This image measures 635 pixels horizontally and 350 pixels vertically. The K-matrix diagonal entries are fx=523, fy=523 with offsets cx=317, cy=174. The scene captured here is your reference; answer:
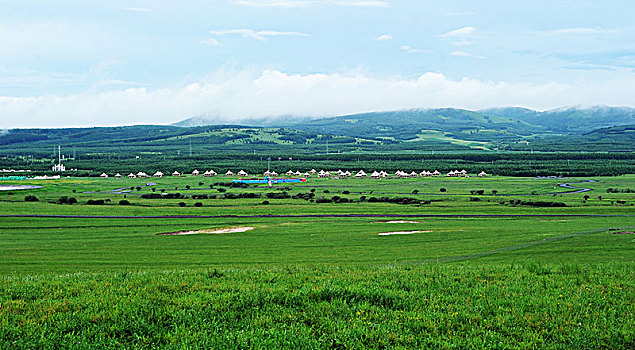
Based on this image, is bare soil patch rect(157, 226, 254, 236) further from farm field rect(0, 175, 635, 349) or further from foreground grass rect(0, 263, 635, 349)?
foreground grass rect(0, 263, 635, 349)

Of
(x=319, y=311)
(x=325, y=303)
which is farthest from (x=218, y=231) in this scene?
(x=319, y=311)

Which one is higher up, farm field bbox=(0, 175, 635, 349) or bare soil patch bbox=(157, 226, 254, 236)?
farm field bbox=(0, 175, 635, 349)

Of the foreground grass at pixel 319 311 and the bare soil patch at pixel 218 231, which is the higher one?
the foreground grass at pixel 319 311

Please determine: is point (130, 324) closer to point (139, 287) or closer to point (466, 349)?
point (139, 287)

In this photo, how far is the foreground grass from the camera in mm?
9102

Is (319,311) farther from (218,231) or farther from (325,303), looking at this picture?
(218,231)

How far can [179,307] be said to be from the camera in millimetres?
10750

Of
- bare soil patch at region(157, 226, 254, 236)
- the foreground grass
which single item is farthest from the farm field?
bare soil patch at region(157, 226, 254, 236)

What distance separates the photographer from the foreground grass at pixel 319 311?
358 inches

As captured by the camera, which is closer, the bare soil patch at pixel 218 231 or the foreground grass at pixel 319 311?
the foreground grass at pixel 319 311

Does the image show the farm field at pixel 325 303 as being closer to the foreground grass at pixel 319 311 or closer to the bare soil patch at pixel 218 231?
the foreground grass at pixel 319 311

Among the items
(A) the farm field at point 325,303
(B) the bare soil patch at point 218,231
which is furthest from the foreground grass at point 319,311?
(B) the bare soil patch at point 218,231

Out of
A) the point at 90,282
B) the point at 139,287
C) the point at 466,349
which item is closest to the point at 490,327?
the point at 466,349

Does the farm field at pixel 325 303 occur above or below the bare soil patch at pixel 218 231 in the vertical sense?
above
